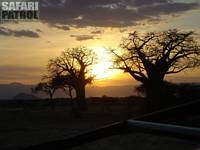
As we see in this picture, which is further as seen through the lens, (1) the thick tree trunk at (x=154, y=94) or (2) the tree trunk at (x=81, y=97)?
(2) the tree trunk at (x=81, y=97)

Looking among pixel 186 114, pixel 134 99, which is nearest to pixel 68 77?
pixel 134 99

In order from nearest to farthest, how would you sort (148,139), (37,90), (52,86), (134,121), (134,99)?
1. (148,139)
2. (134,121)
3. (52,86)
4. (134,99)
5. (37,90)

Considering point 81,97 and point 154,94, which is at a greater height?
point 154,94

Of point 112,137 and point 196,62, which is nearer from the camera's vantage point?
point 112,137

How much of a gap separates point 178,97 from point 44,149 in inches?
947

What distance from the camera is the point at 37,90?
50469mm

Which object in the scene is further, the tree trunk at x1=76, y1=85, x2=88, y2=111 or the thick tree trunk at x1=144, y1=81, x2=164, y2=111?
the tree trunk at x1=76, y1=85, x2=88, y2=111

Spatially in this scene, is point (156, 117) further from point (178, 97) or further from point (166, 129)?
point (178, 97)

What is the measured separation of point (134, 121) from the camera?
2791 mm

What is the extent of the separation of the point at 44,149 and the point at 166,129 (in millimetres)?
750

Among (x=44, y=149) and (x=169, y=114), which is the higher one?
(x=169, y=114)

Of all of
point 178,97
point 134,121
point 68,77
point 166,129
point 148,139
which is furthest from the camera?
point 68,77

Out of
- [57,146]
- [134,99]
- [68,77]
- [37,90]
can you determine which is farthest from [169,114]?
[37,90]

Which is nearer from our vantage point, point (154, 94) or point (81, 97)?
point (154, 94)
